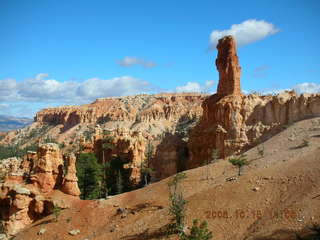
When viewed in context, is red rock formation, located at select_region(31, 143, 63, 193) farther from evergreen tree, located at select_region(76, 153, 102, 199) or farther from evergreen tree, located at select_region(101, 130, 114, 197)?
evergreen tree, located at select_region(101, 130, 114, 197)

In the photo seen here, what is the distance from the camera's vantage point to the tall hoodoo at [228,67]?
4403cm

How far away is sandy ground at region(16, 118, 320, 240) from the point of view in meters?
18.3

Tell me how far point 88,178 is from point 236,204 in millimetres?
26787

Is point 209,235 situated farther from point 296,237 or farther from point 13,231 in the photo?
point 13,231

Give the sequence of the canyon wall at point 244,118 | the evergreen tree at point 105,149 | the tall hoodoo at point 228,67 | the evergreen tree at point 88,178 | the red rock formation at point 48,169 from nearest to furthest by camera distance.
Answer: the red rock formation at point 48,169, the canyon wall at point 244,118, the evergreen tree at point 88,178, the tall hoodoo at point 228,67, the evergreen tree at point 105,149

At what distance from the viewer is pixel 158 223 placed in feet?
73.9

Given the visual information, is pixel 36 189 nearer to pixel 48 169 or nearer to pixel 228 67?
pixel 48 169

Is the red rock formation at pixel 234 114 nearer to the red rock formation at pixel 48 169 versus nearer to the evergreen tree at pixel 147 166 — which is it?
the evergreen tree at pixel 147 166

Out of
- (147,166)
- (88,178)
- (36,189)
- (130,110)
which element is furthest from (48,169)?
(130,110)

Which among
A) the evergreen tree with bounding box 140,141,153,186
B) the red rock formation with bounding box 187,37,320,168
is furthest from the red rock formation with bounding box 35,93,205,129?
the red rock formation with bounding box 187,37,320,168

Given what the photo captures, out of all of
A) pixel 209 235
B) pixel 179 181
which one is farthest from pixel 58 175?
pixel 209 235

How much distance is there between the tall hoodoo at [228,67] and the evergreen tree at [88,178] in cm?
2013

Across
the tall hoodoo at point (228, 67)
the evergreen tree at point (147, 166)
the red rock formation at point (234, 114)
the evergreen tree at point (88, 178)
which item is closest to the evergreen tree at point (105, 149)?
the evergreen tree at point (88, 178)

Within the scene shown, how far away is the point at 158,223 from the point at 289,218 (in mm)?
8708
